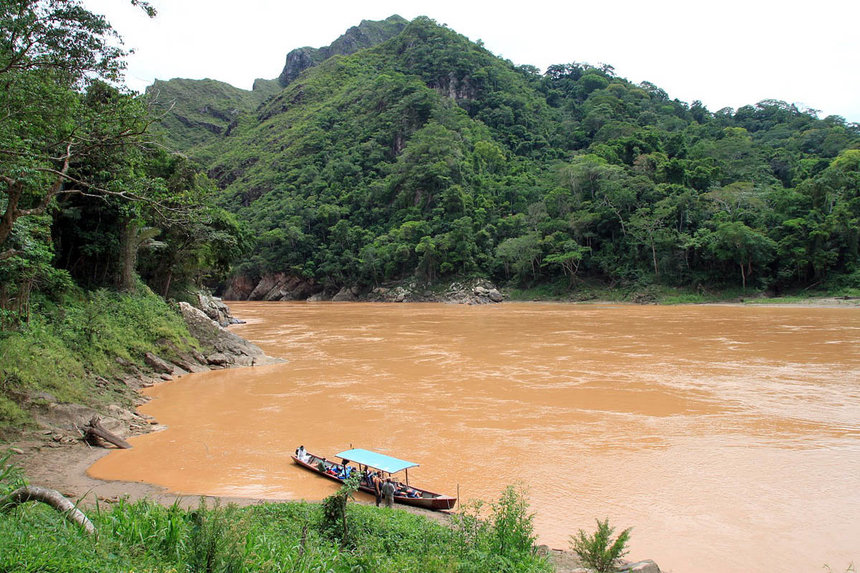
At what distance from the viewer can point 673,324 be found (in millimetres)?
31969

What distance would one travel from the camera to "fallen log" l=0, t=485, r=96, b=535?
432 cm

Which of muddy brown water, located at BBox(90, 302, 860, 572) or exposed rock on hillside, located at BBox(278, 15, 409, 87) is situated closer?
muddy brown water, located at BBox(90, 302, 860, 572)

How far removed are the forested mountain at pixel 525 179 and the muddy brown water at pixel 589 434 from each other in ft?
90.1

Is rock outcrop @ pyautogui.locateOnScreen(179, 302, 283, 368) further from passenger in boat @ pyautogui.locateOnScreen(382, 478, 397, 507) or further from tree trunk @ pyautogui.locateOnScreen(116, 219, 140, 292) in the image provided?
passenger in boat @ pyautogui.locateOnScreen(382, 478, 397, 507)

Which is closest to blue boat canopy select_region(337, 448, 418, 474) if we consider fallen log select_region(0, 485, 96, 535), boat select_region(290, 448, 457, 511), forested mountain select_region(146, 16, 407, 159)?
boat select_region(290, 448, 457, 511)

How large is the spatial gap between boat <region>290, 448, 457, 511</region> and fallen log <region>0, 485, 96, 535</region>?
181 inches

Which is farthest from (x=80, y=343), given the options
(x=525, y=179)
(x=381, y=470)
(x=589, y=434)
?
(x=525, y=179)

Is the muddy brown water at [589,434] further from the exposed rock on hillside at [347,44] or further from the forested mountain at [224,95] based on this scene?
the exposed rock on hillside at [347,44]

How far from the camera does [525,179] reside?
73438 millimetres

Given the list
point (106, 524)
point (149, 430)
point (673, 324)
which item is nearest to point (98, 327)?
point (149, 430)

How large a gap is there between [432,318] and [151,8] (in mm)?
33699

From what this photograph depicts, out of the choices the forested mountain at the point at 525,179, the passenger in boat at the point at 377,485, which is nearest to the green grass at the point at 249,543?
the passenger in boat at the point at 377,485

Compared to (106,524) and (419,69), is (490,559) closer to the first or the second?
(106,524)

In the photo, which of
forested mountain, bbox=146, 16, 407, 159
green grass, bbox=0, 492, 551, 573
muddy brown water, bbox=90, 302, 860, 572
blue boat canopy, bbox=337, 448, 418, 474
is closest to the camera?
green grass, bbox=0, 492, 551, 573
